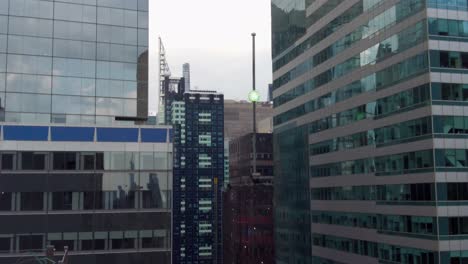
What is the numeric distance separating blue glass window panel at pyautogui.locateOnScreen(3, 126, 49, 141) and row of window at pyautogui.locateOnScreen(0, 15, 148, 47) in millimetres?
10283

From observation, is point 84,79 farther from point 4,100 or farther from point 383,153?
point 383,153

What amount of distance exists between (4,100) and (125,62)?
1240cm

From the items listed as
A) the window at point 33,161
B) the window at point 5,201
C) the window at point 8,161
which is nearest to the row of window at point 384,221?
Answer: the window at point 33,161

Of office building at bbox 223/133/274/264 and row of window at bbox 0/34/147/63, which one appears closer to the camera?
A: row of window at bbox 0/34/147/63

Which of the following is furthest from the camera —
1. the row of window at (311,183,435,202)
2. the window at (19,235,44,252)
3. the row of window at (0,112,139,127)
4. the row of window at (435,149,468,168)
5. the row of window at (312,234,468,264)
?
the row of window at (311,183,435,202)

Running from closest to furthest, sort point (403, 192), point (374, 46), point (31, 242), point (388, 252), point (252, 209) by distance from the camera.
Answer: point (31, 242)
point (403, 192)
point (388, 252)
point (374, 46)
point (252, 209)

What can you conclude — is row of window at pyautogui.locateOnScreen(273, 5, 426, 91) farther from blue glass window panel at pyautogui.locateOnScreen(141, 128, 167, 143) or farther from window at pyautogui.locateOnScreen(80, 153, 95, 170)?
window at pyautogui.locateOnScreen(80, 153, 95, 170)

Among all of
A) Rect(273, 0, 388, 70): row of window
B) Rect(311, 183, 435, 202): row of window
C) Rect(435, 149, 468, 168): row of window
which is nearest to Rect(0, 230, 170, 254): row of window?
Rect(311, 183, 435, 202): row of window

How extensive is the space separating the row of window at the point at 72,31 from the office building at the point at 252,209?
A: 367 ft

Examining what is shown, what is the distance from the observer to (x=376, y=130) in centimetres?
7275

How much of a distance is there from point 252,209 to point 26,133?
397 feet

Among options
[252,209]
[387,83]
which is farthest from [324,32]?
[252,209]

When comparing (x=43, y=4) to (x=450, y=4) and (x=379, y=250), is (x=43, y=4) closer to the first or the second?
(x=450, y=4)

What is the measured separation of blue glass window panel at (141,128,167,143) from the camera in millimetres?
53188
